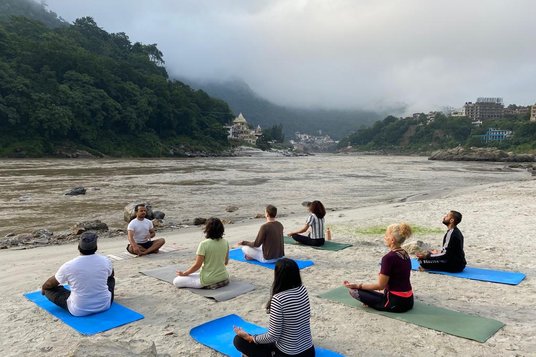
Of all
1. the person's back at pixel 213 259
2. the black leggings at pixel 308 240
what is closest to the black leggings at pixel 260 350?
the person's back at pixel 213 259

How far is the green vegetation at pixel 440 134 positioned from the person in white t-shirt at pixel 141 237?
11091cm

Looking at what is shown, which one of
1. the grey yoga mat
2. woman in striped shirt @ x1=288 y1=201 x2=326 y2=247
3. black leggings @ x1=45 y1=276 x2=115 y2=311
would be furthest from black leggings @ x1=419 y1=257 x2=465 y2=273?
black leggings @ x1=45 y1=276 x2=115 y2=311

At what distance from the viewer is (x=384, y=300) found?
5902 millimetres

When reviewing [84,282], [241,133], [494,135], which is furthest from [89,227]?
[494,135]

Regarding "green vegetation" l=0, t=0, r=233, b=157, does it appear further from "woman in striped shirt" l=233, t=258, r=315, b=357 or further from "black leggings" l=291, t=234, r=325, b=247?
"woman in striped shirt" l=233, t=258, r=315, b=357

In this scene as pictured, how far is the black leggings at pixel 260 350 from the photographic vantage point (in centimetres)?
420

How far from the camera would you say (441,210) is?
16422mm

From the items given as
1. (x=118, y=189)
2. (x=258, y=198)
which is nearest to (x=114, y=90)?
(x=118, y=189)

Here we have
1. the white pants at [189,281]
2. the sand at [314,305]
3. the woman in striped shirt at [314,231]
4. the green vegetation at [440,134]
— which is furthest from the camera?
the green vegetation at [440,134]

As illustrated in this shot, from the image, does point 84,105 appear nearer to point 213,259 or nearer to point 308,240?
point 308,240

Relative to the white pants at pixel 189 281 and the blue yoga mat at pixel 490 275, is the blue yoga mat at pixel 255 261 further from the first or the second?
the blue yoga mat at pixel 490 275

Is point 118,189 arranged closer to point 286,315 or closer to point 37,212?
point 37,212

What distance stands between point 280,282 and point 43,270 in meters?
6.49

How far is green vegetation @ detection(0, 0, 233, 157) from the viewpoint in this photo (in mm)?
62688
